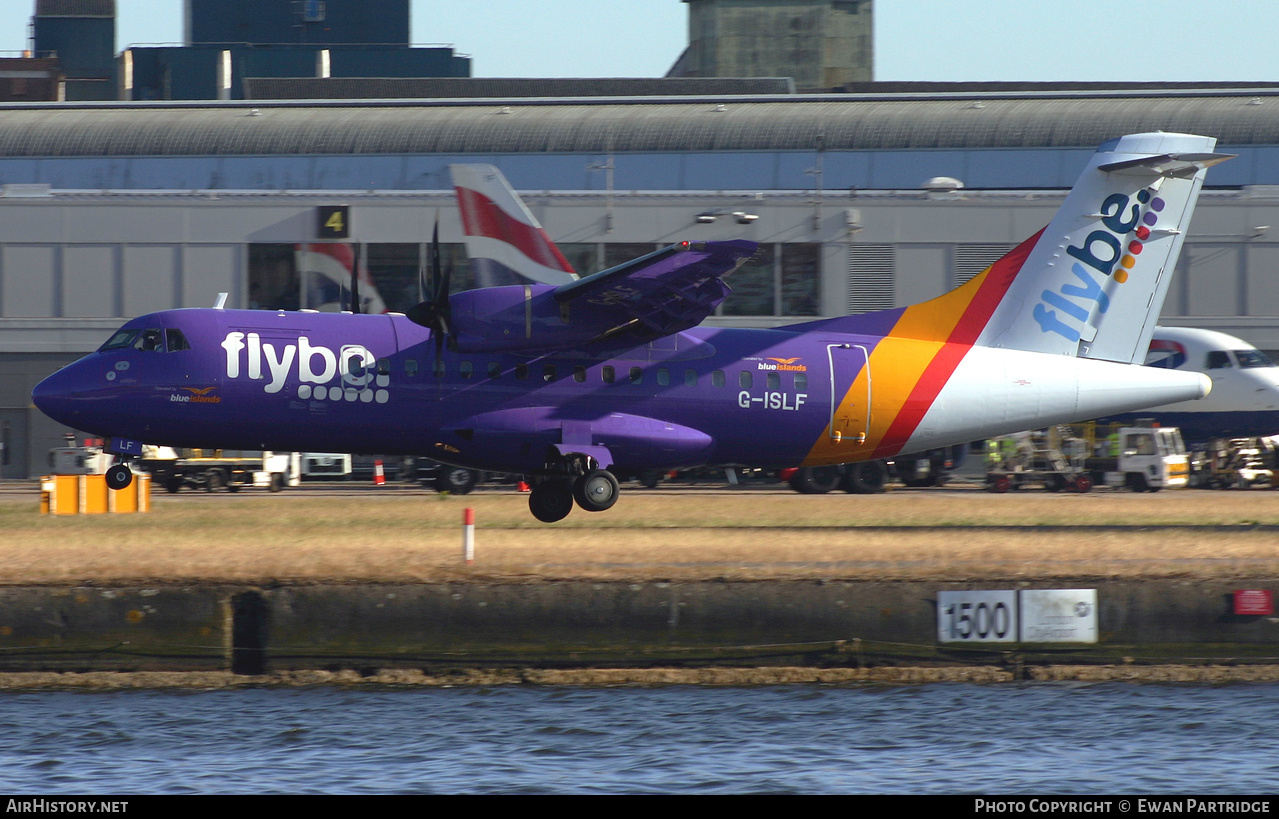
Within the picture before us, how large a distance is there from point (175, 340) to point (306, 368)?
7.46 ft

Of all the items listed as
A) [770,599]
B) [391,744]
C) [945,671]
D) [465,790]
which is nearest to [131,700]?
[391,744]

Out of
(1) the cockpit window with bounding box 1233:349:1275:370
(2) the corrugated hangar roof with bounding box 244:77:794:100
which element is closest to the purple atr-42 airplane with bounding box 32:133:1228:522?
(1) the cockpit window with bounding box 1233:349:1275:370

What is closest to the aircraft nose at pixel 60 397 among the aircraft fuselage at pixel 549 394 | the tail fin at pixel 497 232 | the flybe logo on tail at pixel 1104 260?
the aircraft fuselage at pixel 549 394

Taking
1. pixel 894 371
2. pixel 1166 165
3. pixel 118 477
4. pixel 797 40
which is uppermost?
pixel 797 40

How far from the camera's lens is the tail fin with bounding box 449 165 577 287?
139ft

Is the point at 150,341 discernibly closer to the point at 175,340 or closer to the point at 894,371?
the point at 175,340

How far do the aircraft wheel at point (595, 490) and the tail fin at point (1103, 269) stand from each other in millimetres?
7454

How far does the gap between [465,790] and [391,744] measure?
1.76 metres

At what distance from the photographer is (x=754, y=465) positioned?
24.0m

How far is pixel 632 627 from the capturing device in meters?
16.8

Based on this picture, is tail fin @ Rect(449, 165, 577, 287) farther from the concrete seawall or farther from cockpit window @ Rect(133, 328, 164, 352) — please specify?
the concrete seawall

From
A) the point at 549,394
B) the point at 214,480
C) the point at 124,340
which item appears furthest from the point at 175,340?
the point at 214,480

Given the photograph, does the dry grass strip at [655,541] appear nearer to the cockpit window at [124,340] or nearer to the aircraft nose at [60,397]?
the aircraft nose at [60,397]

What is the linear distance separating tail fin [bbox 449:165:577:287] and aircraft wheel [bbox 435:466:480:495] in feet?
→ 27.1
